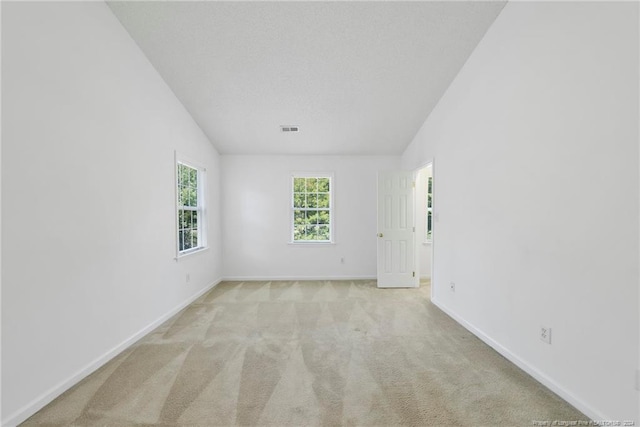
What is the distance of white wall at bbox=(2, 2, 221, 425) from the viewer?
71.7 inches

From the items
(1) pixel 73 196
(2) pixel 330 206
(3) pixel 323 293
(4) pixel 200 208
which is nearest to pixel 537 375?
(3) pixel 323 293

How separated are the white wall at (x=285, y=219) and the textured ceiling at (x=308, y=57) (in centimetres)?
105

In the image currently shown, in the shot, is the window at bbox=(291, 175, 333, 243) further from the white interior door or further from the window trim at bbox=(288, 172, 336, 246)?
the white interior door

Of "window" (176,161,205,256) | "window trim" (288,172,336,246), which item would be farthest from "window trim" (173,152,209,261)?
"window trim" (288,172,336,246)

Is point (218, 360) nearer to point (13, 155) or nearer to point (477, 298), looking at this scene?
point (13, 155)

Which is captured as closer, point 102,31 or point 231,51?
point 102,31

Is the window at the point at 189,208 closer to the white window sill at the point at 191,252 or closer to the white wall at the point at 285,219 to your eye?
the white window sill at the point at 191,252

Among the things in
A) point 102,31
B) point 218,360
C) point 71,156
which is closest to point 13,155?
point 71,156

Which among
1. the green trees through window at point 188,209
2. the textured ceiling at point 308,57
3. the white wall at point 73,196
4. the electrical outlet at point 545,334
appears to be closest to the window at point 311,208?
the textured ceiling at point 308,57

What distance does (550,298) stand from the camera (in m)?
2.17

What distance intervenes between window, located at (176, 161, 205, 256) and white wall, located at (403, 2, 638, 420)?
3619 millimetres

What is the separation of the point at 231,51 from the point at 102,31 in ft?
3.61

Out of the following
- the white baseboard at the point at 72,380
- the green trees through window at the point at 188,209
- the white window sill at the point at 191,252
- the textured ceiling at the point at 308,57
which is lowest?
the white baseboard at the point at 72,380

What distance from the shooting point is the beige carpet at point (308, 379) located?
6.13 feet
